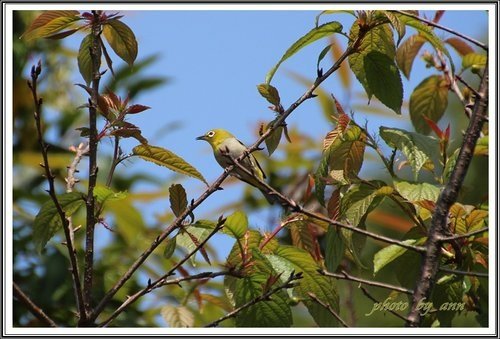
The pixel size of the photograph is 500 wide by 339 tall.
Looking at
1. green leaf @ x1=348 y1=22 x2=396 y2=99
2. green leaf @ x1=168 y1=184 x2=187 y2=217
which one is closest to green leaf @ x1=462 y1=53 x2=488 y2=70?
green leaf @ x1=348 y1=22 x2=396 y2=99

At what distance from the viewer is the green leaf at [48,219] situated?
2.14 m

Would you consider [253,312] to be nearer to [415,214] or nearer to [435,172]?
[415,214]

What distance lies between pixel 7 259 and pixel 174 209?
475 millimetres

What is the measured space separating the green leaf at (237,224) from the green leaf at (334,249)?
0.83 ft

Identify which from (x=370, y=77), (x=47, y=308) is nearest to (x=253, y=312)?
(x=370, y=77)

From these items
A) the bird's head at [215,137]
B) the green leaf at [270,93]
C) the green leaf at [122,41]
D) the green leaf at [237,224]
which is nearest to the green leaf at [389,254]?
the green leaf at [237,224]

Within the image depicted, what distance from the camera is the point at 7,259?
2141 millimetres

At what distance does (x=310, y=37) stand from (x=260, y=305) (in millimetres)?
781

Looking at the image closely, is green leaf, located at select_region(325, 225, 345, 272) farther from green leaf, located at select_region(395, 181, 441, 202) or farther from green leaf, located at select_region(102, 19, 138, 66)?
green leaf, located at select_region(102, 19, 138, 66)

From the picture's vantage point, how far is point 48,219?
2166 millimetres

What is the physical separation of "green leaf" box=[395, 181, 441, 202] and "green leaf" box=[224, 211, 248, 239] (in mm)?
479

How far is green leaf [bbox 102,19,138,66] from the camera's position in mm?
2266

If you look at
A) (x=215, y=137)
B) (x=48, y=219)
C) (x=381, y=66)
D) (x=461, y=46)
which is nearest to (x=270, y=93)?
(x=381, y=66)

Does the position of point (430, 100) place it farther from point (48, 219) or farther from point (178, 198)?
point (48, 219)
